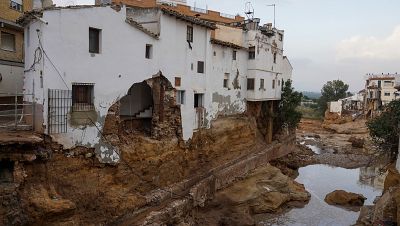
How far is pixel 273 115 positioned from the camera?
121 feet

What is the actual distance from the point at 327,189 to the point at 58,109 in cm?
2543

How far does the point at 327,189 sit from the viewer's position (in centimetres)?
3247

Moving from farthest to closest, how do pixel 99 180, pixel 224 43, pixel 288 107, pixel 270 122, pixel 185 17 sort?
pixel 288 107
pixel 270 122
pixel 224 43
pixel 185 17
pixel 99 180

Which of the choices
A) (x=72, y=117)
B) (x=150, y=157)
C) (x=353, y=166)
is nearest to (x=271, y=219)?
(x=150, y=157)

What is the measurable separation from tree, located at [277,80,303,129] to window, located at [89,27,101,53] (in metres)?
24.7

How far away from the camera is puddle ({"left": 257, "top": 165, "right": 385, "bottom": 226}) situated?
2442 cm

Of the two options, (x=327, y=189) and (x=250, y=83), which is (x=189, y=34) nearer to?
(x=250, y=83)

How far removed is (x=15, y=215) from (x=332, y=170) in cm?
3402

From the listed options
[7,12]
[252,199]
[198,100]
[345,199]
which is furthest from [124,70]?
[345,199]

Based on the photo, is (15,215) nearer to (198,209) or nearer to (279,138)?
(198,209)

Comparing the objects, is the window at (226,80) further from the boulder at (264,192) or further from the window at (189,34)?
the boulder at (264,192)

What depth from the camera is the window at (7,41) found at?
23.1 metres

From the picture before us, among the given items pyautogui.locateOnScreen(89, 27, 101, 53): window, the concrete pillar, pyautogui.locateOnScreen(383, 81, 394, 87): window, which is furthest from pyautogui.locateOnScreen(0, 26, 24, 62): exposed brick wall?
pyautogui.locateOnScreen(383, 81, 394, 87): window

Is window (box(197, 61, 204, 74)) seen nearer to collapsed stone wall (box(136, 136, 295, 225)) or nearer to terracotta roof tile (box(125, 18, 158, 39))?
terracotta roof tile (box(125, 18, 158, 39))
